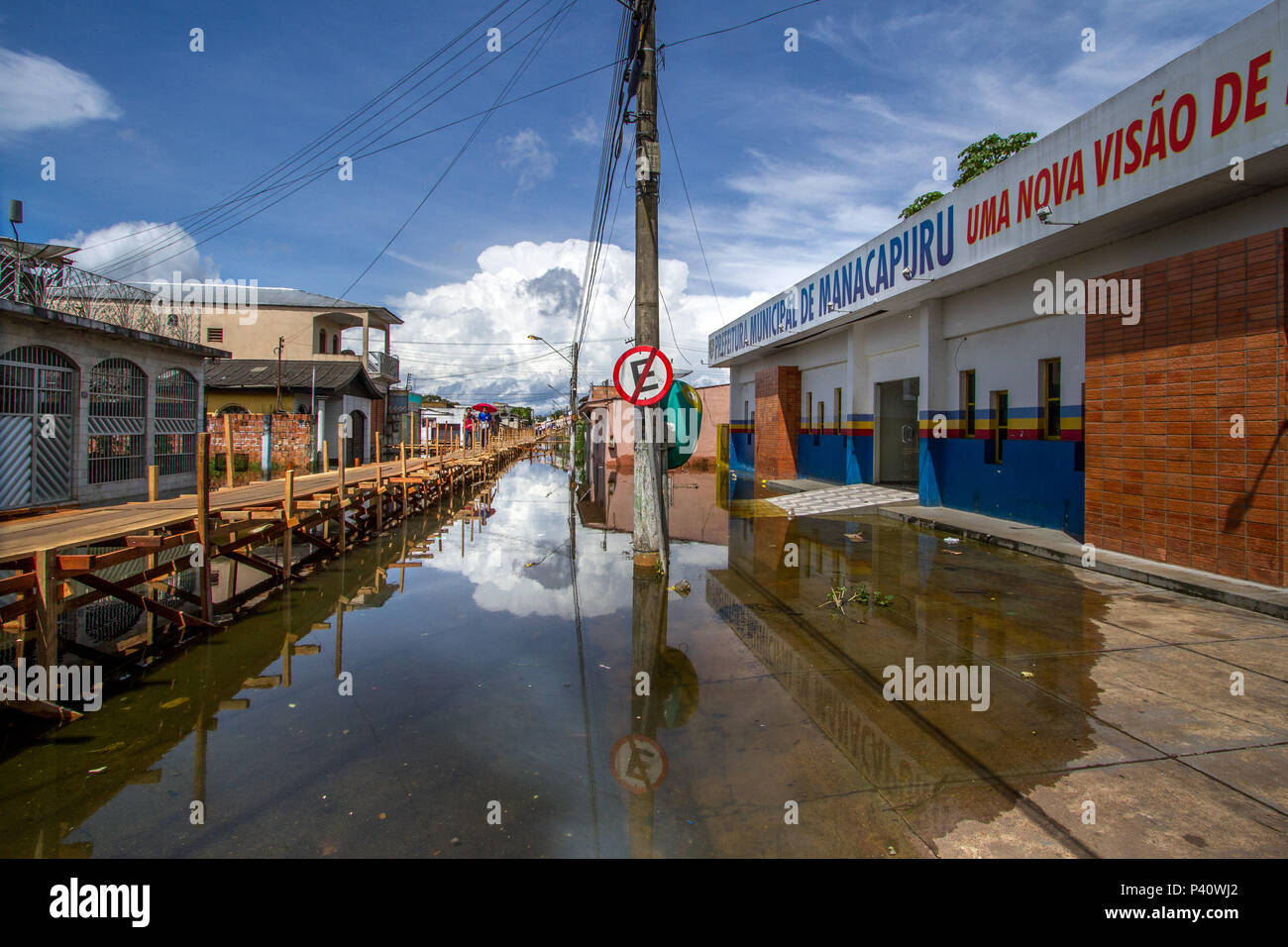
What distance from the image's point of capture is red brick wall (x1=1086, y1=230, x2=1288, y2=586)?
6.73 metres

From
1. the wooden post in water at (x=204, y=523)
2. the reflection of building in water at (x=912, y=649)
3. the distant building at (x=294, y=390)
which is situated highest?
the distant building at (x=294, y=390)

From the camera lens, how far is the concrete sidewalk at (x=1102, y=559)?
21.4 feet

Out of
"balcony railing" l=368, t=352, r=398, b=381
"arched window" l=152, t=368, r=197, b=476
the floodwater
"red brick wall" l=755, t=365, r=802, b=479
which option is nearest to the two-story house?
"balcony railing" l=368, t=352, r=398, b=381

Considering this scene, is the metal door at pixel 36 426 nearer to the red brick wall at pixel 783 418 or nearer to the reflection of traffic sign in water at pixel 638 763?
the reflection of traffic sign in water at pixel 638 763

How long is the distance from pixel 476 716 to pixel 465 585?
13.3ft

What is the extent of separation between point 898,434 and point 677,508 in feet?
23.7

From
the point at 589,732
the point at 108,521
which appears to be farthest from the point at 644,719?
the point at 108,521

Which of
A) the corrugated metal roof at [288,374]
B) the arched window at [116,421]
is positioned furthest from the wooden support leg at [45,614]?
the corrugated metal roof at [288,374]

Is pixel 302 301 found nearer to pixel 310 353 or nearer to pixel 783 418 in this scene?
pixel 310 353

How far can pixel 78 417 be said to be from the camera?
1290 cm

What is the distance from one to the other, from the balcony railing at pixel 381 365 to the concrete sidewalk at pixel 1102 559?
26.7m
